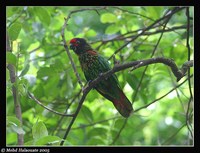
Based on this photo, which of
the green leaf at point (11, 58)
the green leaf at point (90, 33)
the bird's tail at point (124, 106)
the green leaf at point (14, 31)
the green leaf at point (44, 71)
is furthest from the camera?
the green leaf at point (90, 33)

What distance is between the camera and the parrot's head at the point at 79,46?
11.8ft

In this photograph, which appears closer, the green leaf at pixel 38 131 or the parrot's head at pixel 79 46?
the green leaf at pixel 38 131

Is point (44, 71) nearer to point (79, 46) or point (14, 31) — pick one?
point (79, 46)

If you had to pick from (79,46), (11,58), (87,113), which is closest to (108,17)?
(79,46)

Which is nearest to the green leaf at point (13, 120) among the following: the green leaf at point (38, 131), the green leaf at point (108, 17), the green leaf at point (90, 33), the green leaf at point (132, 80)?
the green leaf at point (38, 131)

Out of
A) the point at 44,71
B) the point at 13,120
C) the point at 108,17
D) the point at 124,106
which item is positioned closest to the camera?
the point at 13,120

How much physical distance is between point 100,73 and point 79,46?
1.29 feet

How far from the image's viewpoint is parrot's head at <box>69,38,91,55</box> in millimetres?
3584

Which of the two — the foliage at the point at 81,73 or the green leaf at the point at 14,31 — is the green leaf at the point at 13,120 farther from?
the foliage at the point at 81,73

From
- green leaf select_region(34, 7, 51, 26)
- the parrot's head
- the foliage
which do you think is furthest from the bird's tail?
green leaf select_region(34, 7, 51, 26)

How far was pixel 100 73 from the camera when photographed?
334 cm

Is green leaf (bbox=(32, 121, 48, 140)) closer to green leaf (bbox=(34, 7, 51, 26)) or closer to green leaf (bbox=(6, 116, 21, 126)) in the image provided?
green leaf (bbox=(6, 116, 21, 126))
